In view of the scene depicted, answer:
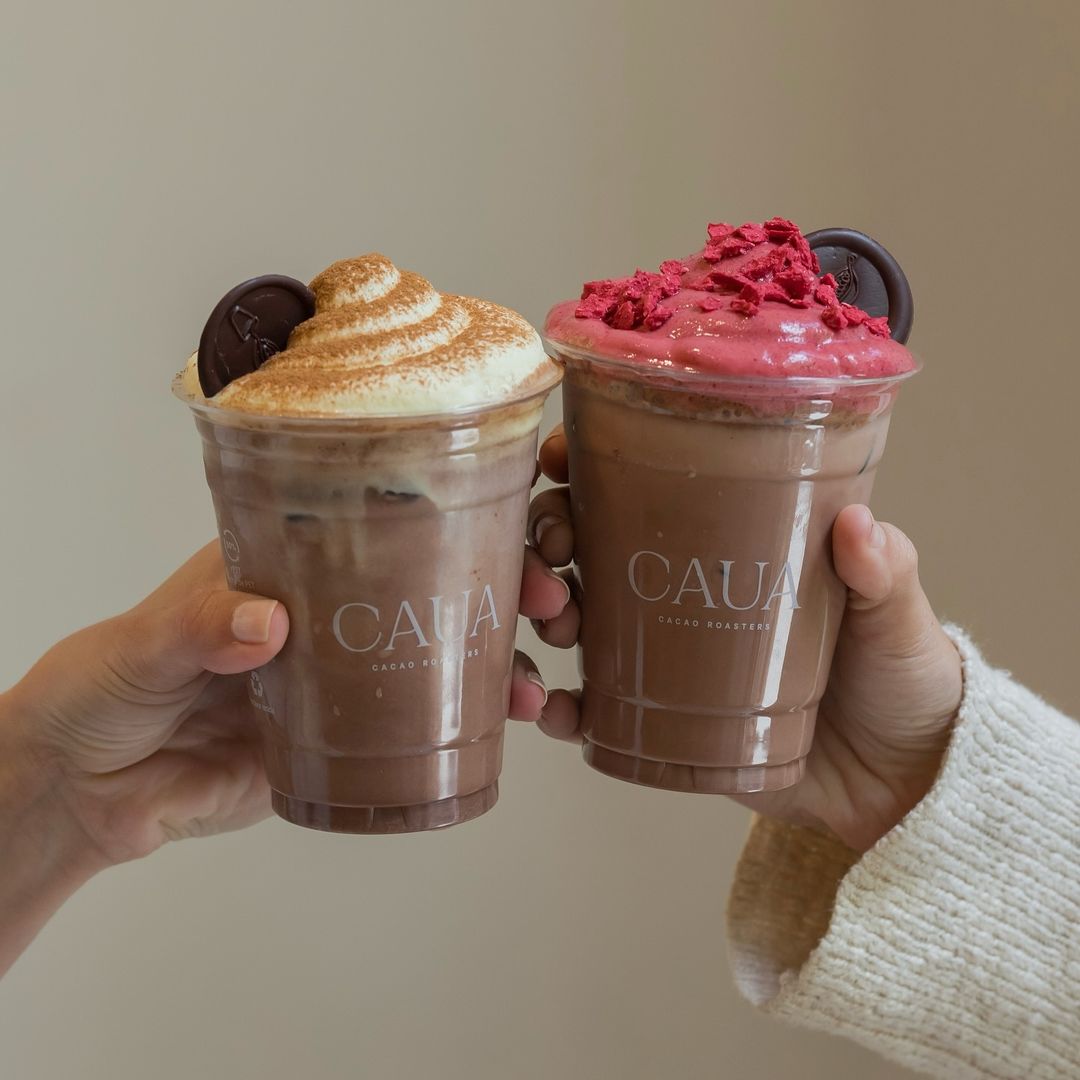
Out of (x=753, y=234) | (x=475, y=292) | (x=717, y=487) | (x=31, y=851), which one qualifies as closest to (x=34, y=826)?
(x=31, y=851)

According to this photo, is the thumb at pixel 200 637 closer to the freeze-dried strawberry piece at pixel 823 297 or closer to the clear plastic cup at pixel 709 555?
the clear plastic cup at pixel 709 555

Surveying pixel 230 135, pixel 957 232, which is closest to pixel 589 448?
pixel 230 135

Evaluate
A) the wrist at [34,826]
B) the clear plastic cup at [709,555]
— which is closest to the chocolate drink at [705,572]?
the clear plastic cup at [709,555]

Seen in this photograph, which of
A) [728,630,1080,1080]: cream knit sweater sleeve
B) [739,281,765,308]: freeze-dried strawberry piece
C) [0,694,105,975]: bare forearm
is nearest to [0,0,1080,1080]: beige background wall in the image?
[0,694,105,975]: bare forearm

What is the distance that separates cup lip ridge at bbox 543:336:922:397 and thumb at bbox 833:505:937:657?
4.5 inches

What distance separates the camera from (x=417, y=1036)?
2381mm

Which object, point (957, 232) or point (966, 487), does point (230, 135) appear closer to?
point (957, 232)

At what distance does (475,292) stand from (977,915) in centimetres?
128

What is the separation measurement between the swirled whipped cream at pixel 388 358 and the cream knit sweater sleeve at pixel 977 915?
2.02 ft

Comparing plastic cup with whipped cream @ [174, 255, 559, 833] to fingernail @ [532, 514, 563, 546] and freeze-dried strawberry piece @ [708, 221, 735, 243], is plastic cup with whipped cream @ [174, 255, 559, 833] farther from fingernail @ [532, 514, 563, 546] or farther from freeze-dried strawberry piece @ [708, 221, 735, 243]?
freeze-dried strawberry piece @ [708, 221, 735, 243]

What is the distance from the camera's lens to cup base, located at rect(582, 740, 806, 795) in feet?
3.69

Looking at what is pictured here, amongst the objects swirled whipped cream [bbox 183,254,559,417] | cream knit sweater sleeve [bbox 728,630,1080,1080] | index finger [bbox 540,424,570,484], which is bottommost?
cream knit sweater sleeve [bbox 728,630,1080,1080]

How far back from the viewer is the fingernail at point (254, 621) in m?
0.98

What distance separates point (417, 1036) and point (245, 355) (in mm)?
1724
